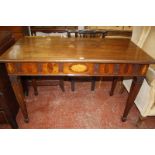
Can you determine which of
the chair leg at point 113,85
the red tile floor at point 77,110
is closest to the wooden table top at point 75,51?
the chair leg at point 113,85

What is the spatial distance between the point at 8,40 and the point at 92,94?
46.2 inches

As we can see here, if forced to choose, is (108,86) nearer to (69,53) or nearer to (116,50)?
(116,50)

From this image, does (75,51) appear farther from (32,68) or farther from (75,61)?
(32,68)

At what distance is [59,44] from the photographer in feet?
4.68

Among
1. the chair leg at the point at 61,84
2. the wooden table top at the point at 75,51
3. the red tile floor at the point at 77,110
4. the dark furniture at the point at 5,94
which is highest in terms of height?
the wooden table top at the point at 75,51

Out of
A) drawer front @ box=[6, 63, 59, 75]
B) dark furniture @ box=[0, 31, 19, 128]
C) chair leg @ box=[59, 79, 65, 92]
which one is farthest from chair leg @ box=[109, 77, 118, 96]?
dark furniture @ box=[0, 31, 19, 128]

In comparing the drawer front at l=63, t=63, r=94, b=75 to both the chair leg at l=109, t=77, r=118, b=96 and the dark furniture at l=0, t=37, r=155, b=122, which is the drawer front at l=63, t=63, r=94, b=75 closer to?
the dark furniture at l=0, t=37, r=155, b=122

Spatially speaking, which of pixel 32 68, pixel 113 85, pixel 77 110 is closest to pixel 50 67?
pixel 32 68

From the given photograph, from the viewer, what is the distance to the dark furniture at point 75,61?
1118 millimetres

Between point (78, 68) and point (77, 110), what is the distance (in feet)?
2.31

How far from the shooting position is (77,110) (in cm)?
172

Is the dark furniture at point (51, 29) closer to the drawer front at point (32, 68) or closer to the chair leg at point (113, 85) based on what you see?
the chair leg at point (113, 85)
